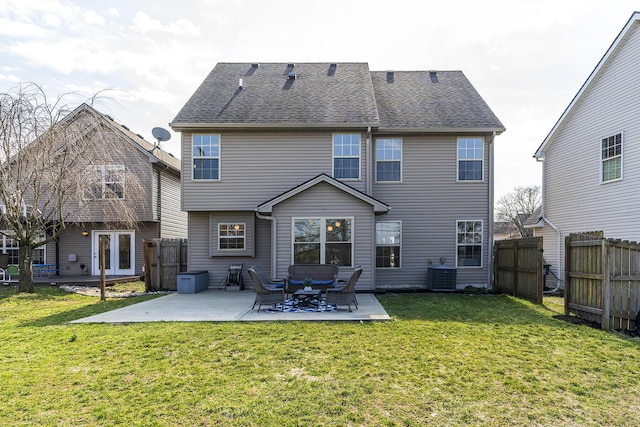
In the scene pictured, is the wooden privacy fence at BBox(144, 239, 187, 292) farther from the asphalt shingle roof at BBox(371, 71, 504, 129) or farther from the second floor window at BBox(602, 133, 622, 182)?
the second floor window at BBox(602, 133, 622, 182)

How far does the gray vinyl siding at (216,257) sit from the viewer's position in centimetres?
1245

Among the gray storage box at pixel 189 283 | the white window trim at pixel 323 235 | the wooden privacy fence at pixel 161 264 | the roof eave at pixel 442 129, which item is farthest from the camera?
the wooden privacy fence at pixel 161 264

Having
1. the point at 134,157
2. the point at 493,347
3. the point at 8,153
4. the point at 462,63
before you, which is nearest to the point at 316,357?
the point at 493,347

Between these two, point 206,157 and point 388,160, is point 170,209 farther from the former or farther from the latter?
point 388,160

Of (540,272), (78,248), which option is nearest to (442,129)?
(540,272)

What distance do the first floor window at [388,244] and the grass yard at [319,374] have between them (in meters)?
5.12

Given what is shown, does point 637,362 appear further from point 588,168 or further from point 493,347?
point 588,168

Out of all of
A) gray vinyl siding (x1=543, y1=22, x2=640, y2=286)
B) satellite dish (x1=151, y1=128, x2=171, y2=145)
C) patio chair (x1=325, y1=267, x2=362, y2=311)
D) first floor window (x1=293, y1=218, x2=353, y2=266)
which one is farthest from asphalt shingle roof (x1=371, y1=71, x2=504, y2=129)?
satellite dish (x1=151, y1=128, x2=171, y2=145)

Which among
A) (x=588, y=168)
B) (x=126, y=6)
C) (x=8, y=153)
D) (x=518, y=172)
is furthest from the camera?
(x=518, y=172)

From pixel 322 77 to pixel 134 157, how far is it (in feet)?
28.9

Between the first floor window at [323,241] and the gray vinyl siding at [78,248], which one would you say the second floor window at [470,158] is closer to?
the first floor window at [323,241]

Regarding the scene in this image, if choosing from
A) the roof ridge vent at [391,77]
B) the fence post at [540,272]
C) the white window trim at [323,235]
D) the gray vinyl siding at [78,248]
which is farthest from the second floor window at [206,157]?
the fence post at [540,272]

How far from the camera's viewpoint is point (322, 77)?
572 inches

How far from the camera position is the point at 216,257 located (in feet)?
40.7
